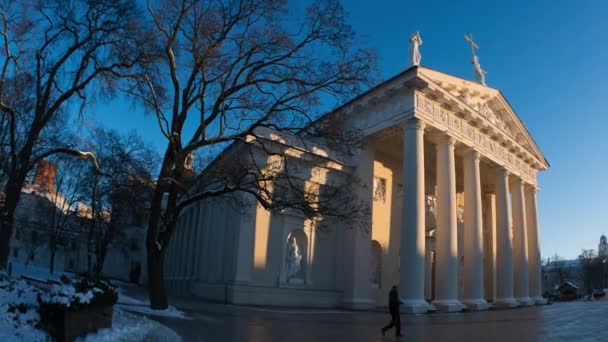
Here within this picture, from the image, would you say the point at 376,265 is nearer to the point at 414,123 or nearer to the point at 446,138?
the point at 446,138

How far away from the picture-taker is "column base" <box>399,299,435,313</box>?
20141 mm

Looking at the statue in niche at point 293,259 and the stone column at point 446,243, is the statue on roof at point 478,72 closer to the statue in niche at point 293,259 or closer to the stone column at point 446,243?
the stone column at point 446,243

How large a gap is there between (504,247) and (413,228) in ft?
35.8

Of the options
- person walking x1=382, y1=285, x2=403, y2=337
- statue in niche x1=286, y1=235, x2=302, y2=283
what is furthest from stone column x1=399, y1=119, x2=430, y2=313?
person walking x1=382, y1=285, x2=403, y2=337

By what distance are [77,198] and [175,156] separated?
23030 millimetres

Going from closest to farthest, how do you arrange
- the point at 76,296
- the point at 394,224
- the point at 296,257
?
1. the point at 76,296
2. the point at 296,257
3. the point at 394,224

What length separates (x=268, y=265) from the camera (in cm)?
2266

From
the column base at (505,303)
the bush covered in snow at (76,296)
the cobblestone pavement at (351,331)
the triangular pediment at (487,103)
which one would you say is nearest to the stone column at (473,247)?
the column base at (505,303)

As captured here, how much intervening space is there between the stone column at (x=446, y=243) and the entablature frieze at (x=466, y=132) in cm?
Answer: 112

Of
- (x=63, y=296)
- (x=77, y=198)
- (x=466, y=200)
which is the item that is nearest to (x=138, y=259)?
(x=77, y=198)

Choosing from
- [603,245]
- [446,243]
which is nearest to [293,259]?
[446,243]

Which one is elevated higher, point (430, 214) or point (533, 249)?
point (430, 214)

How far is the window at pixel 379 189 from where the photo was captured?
92.2 ft

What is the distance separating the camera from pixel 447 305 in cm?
2181
